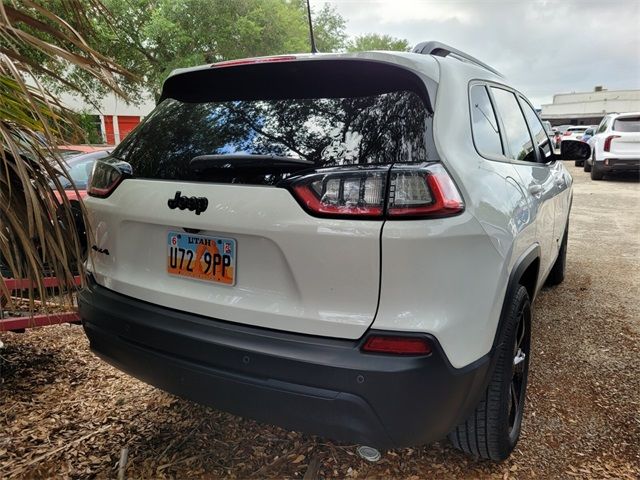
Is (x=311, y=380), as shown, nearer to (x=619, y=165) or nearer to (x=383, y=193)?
(x=383, y=193)

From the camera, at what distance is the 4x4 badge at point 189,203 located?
178 centimetres

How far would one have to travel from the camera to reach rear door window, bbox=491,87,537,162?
265 centimetres

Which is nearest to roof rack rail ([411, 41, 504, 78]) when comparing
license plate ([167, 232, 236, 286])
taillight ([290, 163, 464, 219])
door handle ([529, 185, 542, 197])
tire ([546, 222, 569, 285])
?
door handle ([529, 185, 542, 197])

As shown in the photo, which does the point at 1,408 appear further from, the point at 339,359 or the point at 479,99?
the point at 479,99

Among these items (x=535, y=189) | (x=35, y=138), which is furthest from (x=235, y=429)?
(x=535, y=189)

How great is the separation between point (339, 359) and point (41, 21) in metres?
1.80

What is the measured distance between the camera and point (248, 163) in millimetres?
1775

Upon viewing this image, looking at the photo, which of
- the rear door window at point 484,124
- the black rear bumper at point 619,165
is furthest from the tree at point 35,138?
the black rear bumper at point 619,165

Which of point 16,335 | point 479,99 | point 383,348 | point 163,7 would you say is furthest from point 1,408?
point 163,7

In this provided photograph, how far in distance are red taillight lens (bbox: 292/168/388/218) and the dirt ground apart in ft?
4.25

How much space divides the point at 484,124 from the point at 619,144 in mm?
12464

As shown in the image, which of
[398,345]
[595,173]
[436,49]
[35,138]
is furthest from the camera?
Result: [595,173]

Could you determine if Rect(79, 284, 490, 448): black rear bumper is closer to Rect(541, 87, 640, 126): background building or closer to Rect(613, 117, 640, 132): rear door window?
Rect(613, 117, 640, 132): rear door window

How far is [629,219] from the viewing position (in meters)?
8.45
